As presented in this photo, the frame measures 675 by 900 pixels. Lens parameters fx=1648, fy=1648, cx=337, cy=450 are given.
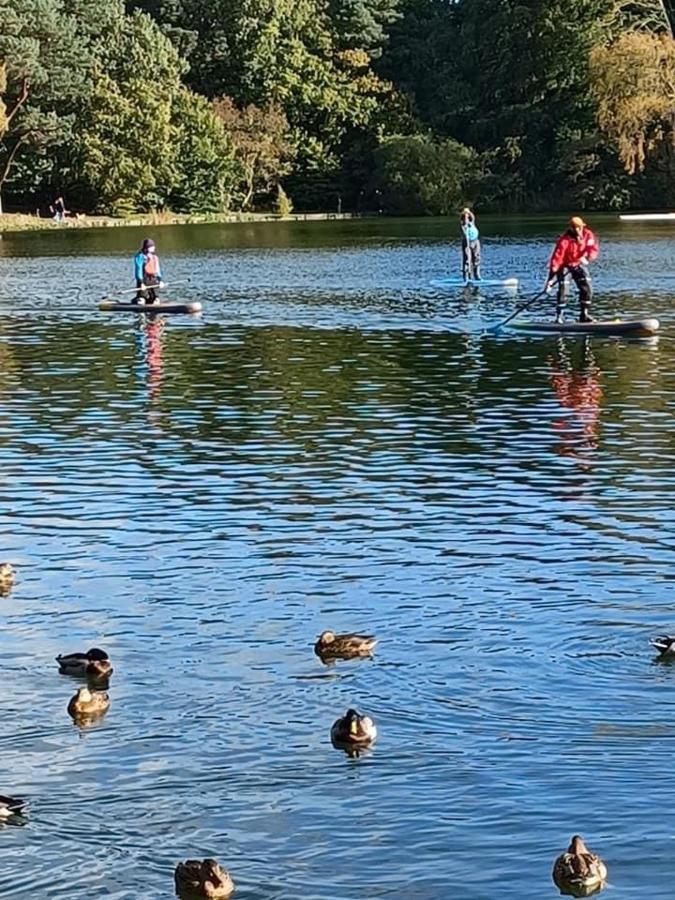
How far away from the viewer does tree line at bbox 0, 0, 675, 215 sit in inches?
4173

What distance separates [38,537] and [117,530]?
0.78m

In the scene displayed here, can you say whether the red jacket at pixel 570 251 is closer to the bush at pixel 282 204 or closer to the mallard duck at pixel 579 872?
the mallard duck at pixel 579 872

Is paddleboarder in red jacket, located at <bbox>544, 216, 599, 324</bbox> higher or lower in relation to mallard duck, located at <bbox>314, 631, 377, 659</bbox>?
higher

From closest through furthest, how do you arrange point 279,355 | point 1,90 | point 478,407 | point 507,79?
point 478,407
point 279,355
point 1,90
point 507,79

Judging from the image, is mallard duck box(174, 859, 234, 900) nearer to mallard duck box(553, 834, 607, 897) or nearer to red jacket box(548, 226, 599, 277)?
mallard duck box(553, 834, 607, 897)

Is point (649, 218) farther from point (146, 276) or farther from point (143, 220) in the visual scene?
point (146, 276)

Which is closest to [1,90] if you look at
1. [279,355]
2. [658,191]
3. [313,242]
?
[313,242]

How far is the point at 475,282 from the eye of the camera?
154 ft

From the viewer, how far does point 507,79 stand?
121 metres

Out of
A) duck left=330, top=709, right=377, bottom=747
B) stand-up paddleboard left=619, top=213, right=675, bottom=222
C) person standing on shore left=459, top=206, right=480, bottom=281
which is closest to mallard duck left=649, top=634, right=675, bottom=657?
duck left=330, top=709, right=377, bottom=747

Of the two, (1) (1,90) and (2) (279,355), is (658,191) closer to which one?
(1) (1,90)

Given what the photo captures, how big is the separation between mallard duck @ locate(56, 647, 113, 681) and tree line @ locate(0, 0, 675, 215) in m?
86.3

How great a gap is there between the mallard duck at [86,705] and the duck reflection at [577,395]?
9.91 m

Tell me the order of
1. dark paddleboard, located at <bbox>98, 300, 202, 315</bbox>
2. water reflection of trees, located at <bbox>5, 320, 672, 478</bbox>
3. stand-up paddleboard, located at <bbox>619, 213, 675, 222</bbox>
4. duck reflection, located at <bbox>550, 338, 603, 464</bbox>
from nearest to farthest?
duck reflection, located at <bbox>550, 338, 603, 464</bbox> < water reflection of trees, located at <bbox>5, 320, 672, 478</bbox> < dark paddleboard, located at <bbox>98, 300, 202, 315</bbox> < stand-up paddleboard, located at <bbox>619, 213, 675, 222</bbox>
